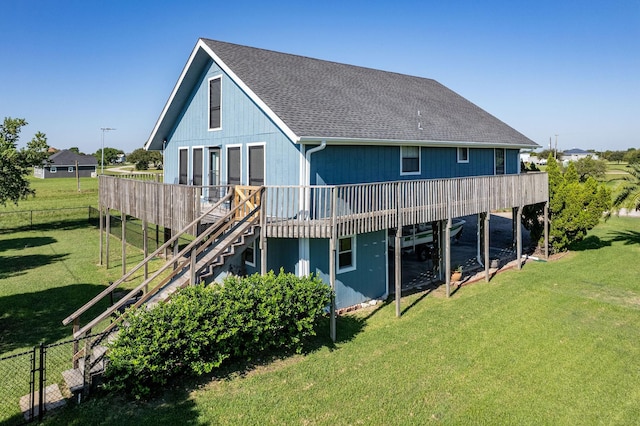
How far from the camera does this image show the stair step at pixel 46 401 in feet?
24.1

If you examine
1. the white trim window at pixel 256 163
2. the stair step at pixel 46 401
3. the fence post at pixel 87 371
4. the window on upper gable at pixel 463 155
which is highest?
the window on upper gable at pixel 463 155

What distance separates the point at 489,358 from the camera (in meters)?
9.45

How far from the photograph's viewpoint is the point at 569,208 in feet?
62.3

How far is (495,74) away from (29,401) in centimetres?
2619

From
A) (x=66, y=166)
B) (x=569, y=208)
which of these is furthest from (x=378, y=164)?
(x=66, y=166)

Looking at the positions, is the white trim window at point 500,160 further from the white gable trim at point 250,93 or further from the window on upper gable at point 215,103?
the window on upper gable at point 215,103

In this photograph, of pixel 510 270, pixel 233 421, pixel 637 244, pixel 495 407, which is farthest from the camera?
pixel 637 244

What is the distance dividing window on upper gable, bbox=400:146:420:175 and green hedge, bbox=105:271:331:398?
6856 millimetres

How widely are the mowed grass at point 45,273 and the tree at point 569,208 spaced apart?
18.8 m

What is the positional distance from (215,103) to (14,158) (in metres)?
19.5

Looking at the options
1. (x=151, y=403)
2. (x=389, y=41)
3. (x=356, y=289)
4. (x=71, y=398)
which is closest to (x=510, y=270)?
(x=356, y=289)

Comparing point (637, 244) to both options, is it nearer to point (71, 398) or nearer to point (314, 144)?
point (314, 144)

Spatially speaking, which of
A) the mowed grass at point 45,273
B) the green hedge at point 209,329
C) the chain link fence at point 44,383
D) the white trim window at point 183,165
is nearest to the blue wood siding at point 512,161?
the green hedge at point 209,329

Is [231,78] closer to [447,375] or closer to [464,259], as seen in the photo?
[447,375]
